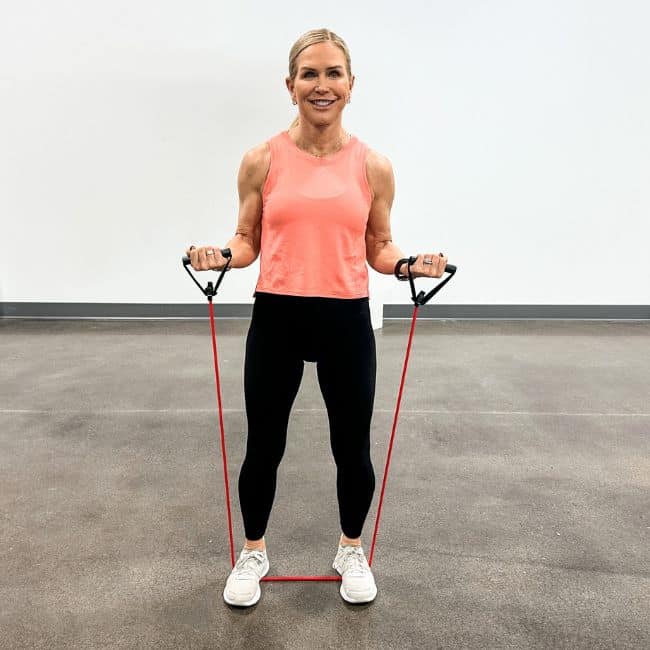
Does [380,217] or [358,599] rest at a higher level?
[380,217]

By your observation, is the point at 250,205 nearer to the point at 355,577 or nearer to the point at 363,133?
the point at 355,577

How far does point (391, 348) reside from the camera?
4.57m

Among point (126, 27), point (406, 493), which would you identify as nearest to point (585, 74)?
point (126, 27)

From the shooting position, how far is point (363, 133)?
5020mm

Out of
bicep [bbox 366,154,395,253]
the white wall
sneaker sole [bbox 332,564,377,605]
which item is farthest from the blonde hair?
the white wall

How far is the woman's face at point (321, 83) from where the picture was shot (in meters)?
1.41

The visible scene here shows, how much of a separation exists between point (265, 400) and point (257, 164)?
63 cm

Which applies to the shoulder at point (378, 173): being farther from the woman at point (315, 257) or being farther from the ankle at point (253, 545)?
the ankle at point (253, 545)

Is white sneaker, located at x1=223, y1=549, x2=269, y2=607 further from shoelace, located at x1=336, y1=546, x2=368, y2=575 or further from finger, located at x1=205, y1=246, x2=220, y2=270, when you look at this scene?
finger, located at x1=205, y1=246, x2=220, y2=270

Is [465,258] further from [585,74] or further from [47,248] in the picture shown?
[47,248]

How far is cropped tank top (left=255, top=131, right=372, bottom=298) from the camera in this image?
4.83 feet

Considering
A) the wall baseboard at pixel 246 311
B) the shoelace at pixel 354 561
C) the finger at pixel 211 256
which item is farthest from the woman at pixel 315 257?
the wall baseboard at pixel 246 311

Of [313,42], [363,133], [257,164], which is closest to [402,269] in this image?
[257,164]

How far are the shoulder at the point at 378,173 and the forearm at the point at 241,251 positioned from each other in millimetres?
379
